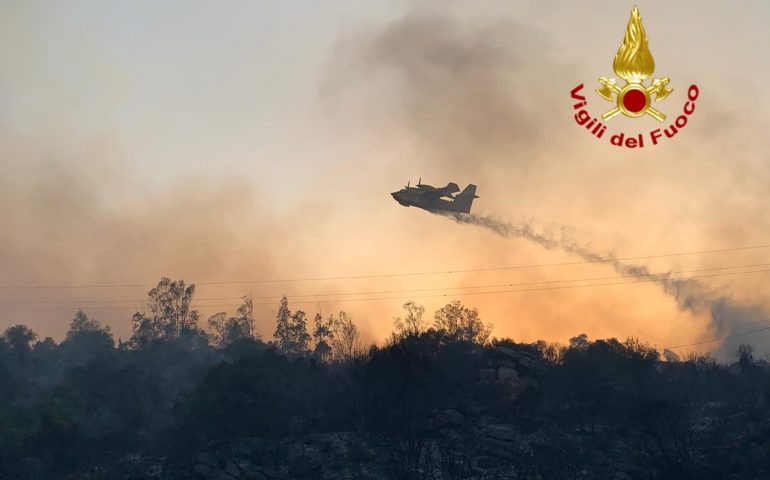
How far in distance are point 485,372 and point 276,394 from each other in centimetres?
2643

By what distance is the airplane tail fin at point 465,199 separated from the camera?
101250 millimetres

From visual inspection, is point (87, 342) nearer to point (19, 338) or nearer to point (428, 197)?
point (19, 338)

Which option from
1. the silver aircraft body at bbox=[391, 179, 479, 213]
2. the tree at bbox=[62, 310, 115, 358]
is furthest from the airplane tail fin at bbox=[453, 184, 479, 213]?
the tree at bbox=[62, 310, 115, 358]

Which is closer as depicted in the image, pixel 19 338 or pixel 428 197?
pixel 428 197

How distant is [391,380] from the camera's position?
100312mm

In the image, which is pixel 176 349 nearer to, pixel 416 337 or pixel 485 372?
pixel 416 337

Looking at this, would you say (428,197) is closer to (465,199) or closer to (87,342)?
(465,199)

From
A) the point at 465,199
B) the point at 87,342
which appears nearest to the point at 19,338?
the point at 87,342

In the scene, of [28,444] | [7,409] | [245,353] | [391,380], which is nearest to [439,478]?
[391,380]

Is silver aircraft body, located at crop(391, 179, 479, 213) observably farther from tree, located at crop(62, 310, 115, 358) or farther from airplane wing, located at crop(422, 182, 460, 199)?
tree, located at crop(62, 310, 115, 358)

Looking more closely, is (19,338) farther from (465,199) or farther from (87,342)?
(465,199)

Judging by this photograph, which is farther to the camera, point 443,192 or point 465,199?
point 465,199

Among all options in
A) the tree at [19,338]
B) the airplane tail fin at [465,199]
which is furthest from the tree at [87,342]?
the airplane tail fin at [465,199]

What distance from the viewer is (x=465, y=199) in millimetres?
103125
